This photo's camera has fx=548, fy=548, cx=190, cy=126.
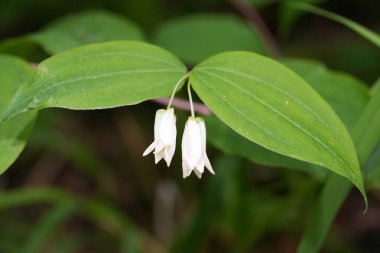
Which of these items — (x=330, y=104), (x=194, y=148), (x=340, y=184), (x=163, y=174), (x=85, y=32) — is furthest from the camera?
Result: (x=163, y=174)

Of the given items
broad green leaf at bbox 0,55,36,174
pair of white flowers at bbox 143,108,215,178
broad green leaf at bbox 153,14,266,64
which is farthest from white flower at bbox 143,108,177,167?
broad green leaf at bbox 153,14,266,64

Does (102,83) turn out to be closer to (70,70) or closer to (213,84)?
(70,70)

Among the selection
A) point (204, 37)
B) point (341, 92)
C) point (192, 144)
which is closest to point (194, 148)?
point (192, 144)

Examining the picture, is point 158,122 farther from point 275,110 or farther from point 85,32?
point 85,32

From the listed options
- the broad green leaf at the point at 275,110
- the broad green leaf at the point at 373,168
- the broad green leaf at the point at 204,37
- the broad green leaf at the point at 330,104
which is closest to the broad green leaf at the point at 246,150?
the broad green leaf at the point at 330,104

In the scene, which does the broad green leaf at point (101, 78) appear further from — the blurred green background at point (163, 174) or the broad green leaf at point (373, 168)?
the broad green leaf at point (373, 168)

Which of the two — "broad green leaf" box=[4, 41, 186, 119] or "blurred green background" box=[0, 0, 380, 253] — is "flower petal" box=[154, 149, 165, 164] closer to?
"broad green leaf" box=[4, 41, 186, 119]

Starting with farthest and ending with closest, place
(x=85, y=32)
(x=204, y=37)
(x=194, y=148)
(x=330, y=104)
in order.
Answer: (x=204, y=37) → (x=85, y=32) → (x=330, y=104) → (x=194, y=148)
